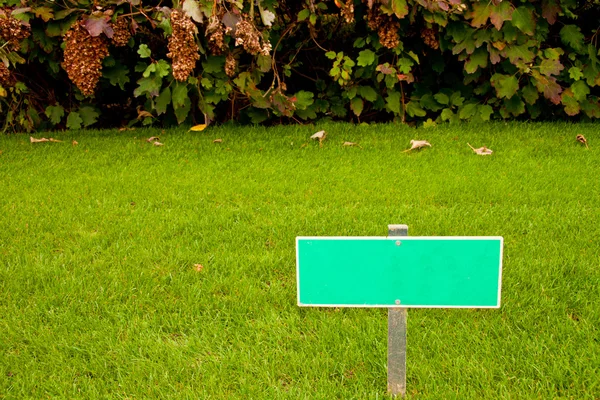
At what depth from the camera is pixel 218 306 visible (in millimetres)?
2836

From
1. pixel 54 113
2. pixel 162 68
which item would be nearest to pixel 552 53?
pixel 162 68

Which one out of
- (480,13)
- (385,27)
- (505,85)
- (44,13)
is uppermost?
(44,13)

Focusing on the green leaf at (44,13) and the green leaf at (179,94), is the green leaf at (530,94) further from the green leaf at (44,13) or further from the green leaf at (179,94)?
the green leaf at (44,13)

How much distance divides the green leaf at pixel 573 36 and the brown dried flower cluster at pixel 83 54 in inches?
153

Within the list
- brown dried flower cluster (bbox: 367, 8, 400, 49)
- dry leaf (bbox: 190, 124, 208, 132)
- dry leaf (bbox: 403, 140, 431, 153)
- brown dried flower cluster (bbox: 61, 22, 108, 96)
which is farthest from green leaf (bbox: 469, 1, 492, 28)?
brown dried flower cluster (bbox: 61, 22, 108, 96)

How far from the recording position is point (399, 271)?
6.49 ft

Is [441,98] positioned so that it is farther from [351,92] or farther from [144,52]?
[144,52]

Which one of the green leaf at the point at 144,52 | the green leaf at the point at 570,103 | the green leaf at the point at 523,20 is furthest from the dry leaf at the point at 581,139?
the green leaf at the point at 144,52

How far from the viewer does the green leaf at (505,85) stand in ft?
17.9

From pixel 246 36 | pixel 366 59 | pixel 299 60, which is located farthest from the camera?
pixel 299 60

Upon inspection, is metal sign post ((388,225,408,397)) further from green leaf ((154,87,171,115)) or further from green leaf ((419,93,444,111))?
green leaf ((419,93,444,111))

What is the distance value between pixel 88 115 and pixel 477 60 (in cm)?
355

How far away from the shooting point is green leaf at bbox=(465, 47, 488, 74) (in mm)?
5461


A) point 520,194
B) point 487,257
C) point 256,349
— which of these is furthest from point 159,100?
point 487,257
